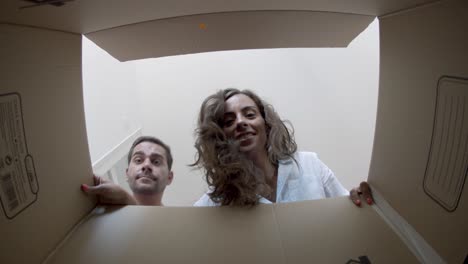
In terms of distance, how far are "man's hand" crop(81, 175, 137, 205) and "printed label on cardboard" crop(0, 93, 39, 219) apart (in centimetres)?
15

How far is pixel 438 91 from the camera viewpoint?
0.33 metres

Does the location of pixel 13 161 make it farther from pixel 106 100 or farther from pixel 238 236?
pixel 106 100

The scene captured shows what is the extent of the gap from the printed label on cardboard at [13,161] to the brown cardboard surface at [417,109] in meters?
0.47

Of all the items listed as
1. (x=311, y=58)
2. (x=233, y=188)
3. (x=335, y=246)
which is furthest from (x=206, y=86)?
(x=335, y=246)

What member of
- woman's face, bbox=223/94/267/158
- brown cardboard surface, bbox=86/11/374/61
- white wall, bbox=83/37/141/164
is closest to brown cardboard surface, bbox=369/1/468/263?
brown cardboard surface, bbox=86/11/374/61

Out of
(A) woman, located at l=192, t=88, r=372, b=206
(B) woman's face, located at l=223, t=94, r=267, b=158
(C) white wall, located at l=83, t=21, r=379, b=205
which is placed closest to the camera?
(A) woman, located at l=192, t=88, r=372, b=206

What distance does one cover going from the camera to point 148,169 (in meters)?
1.14

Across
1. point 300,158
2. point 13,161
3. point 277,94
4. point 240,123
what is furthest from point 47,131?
point 277,94

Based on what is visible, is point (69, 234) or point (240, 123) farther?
point (240, 123)

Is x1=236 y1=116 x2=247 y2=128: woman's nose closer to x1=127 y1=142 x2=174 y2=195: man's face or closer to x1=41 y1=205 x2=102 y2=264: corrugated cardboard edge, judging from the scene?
x1=127 y1=142 x2=174 y2=195: man's face

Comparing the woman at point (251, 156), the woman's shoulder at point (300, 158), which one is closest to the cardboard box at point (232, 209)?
the woman at point (251, 156)

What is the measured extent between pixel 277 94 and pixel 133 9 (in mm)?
1504

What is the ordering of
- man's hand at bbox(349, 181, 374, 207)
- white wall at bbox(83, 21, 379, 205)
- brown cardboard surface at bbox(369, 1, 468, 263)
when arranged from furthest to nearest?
white wall at bbox(83, 21, 379, 205) < man's hand at bbox(349, 181, 374, 207) < brown cardboard surface at bbox(369, 1, 468, 263)

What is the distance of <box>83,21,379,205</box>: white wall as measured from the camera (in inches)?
68.7
